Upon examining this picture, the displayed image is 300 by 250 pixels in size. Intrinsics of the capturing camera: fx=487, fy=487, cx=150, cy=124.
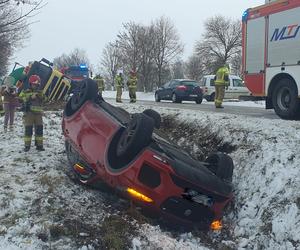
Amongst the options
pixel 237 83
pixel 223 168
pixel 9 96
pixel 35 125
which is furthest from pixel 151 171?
pixel 237 83

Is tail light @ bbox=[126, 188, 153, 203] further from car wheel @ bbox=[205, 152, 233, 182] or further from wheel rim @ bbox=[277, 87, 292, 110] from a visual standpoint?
wheel rim @ bbox=[277, 87, 292, 110]

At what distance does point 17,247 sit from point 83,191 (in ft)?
6.07

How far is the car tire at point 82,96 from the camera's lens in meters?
7.60

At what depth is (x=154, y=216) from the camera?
5.95 m

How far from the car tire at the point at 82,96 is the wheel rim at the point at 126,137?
1.59m

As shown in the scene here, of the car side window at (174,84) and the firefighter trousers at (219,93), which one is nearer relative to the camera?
the firefighter trousers at (219,93)

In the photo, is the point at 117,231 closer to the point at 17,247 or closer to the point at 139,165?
the point at 139,165

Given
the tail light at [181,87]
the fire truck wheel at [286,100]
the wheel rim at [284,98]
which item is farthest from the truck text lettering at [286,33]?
the tail light at [181,87]

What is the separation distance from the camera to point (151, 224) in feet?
19.3

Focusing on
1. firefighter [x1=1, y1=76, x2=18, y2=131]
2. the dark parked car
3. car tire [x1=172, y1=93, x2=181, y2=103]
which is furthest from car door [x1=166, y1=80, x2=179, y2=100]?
firefighter [x1=1, y1=76, x2=18, y2=131]

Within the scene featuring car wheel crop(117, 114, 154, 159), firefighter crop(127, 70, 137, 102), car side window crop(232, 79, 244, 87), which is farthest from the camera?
car side window crop(232, 79, 244, 87)

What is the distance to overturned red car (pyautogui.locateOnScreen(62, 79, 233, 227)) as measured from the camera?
5.58 m

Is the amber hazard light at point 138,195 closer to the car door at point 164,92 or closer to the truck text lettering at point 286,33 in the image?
the truck text lettering at point 286,33

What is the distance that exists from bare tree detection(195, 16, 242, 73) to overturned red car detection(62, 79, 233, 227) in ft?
183
